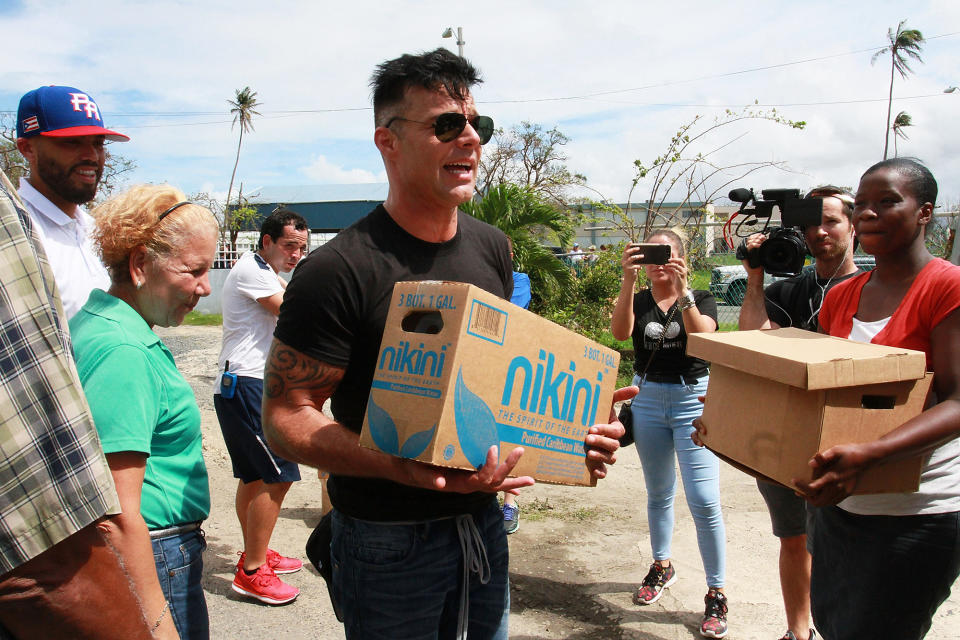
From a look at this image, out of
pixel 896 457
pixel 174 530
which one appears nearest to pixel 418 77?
pixel 174 530

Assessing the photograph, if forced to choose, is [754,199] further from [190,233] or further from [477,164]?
[190,233]

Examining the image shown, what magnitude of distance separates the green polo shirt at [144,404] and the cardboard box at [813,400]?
1.65m

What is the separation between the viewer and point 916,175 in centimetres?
222

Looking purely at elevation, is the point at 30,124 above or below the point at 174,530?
above

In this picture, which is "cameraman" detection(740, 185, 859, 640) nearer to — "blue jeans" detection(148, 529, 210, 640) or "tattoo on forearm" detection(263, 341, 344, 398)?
"tattoo on forearm" detection(263, 341, 344, 398)

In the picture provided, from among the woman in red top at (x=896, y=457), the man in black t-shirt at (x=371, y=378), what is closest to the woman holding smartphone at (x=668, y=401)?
the woman in red top at (x=896, y=457)

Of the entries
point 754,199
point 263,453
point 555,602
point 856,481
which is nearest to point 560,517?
point 555,602

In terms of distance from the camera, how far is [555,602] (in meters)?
3.63

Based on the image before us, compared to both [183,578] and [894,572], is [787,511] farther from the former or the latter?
[183,578]

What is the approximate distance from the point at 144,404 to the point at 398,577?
81 cm

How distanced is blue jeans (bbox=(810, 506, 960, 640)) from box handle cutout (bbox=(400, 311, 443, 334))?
5.12 feet

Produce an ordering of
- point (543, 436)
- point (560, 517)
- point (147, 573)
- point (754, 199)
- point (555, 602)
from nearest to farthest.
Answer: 1. point (147, 573)
2. point (543, 436)
3. point (754, 199)
4. point (555, 602)
5. point (560, 517)

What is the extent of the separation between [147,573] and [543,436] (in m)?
0.98

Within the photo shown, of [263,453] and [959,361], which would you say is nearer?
[959,361]
